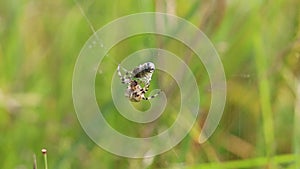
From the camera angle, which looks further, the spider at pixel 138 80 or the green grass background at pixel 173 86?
the green grass background at pixel 173 86

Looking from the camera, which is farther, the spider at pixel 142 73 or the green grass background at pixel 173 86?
the green grass background at pixel 173 86

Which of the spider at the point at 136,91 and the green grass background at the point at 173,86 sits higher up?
the green grass background at the point at 173,86

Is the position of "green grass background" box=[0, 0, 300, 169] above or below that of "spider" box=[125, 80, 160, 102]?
above

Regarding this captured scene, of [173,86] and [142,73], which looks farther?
[173,86]
